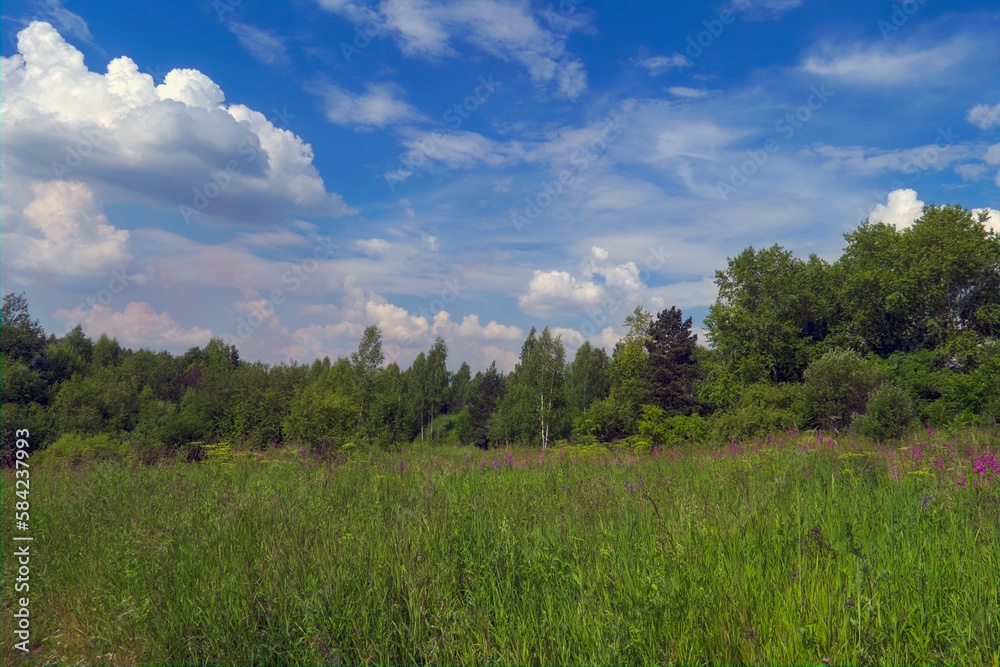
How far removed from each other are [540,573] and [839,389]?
26149 mm

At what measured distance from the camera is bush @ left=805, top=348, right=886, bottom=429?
23.9 meters

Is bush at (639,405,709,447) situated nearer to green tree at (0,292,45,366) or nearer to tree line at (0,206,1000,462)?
tree line at (0,206,1000,462)

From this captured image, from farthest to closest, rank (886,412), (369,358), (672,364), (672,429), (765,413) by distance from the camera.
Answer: (369,358)
(672,364)
(765,413)
(672,429)
(886,412)

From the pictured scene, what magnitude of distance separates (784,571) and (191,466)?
995cm

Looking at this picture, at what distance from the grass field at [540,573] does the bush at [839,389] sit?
66.4ft

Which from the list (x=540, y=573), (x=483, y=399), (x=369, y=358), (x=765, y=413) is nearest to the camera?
(x=540, y=573)

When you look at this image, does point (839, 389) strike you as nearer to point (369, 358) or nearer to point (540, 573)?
point (540, 573)

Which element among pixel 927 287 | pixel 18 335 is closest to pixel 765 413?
pixel 927 287

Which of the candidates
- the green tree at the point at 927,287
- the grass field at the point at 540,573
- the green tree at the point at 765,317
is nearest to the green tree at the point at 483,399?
the green tree at the point at 765,317

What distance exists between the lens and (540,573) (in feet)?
11.3

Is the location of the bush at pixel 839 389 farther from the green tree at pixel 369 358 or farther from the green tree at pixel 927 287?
the green tree at pixel 369 358

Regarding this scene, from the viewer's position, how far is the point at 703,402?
129 ft

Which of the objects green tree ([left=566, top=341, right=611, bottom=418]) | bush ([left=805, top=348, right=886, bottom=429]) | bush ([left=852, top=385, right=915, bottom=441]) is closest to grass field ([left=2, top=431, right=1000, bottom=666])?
bush ([left=852, top=385, right=915, bottom=441])

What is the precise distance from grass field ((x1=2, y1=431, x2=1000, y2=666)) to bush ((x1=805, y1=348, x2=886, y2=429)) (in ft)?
66.4
